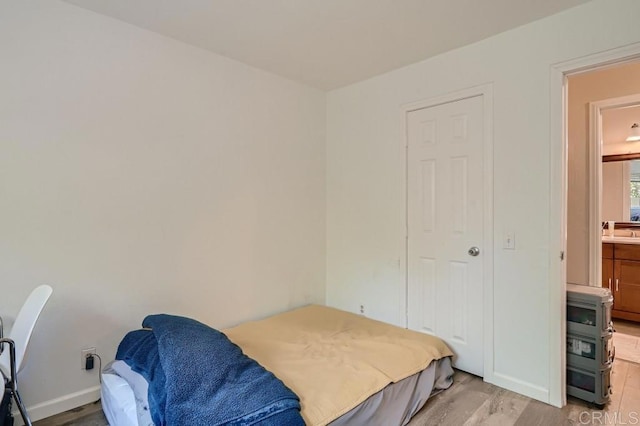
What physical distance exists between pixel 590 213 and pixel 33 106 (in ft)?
13.7

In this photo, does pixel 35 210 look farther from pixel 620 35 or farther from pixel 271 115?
pixel 620 35

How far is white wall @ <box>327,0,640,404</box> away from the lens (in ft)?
7.42

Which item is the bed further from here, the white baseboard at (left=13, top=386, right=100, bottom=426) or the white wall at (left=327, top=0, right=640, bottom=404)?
the white wall at (left=327, top=0, right=640, bottom=404)

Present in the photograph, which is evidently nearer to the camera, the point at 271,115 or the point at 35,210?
the point at 35,210

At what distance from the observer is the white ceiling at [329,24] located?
219cm

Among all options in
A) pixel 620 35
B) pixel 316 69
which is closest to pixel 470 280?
pixel 620 35

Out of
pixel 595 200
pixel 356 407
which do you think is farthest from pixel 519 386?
pixel 595 200

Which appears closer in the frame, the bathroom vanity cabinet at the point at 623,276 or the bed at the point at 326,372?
the bed at the point at 326,372

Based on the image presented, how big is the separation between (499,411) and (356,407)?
1.04 metres

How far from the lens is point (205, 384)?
1.65 meters

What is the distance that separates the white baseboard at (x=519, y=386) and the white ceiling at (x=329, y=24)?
2.44 metres

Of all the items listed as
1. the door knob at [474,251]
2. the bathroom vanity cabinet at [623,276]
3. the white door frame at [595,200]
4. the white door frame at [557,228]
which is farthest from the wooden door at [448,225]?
the bathroom vanity cabinet at [623,276]

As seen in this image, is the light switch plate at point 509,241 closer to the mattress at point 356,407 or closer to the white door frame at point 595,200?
the mattress at point 356,407

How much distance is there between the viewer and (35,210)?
2123 millimetres
